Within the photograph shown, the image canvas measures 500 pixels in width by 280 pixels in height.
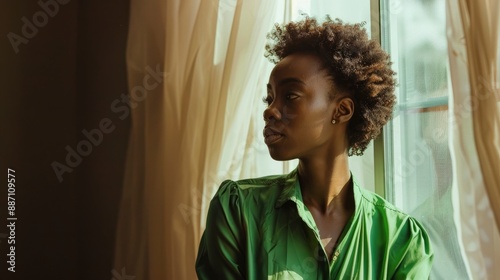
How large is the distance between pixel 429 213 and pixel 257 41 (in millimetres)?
619

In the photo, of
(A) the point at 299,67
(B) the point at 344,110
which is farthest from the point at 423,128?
(A) the point at 299,67

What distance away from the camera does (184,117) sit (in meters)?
1.69

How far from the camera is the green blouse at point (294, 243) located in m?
1.12

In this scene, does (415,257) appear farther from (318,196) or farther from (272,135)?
(272,135)

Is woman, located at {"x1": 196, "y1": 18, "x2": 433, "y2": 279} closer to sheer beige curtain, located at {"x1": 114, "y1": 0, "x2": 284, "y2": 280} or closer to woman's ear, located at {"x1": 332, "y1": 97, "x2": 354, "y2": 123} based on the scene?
woman's ear, located at {"x1": 332, "y1": 97, "x2": 354, "y2": 123}

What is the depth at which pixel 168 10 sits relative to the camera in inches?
70.2

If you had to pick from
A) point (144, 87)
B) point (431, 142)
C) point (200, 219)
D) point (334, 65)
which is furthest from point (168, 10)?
point (431, 142)

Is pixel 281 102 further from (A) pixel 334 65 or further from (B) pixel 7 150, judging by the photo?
(B) pixel 7 150

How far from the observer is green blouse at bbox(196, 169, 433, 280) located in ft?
3.67

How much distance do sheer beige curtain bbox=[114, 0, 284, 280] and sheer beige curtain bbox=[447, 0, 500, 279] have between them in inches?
22.6

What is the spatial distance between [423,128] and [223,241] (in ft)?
1.96

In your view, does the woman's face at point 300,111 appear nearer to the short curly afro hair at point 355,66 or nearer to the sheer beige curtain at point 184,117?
the short curly afro hair at point 355,66

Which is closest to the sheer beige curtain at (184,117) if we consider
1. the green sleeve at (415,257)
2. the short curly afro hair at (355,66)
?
the short curly afro hair at (355,66)

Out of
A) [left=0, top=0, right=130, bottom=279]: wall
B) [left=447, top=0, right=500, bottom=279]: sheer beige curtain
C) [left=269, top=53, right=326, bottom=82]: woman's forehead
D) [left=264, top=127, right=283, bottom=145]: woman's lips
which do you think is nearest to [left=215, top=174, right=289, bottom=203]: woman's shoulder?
[left=264, top=127, right=283, bottom=145]: woman's lips
